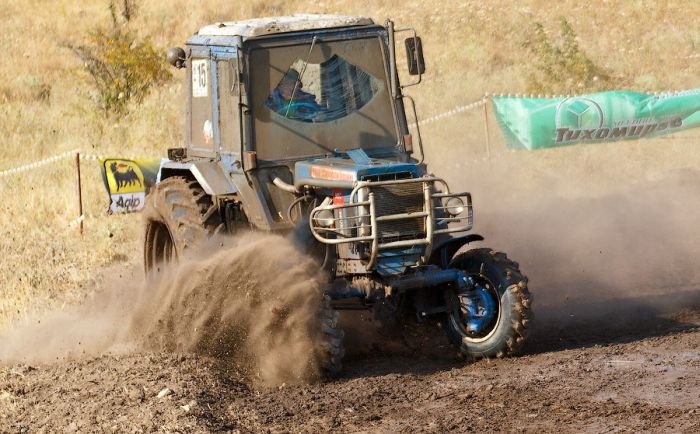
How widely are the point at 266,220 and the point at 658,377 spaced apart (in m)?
2.98

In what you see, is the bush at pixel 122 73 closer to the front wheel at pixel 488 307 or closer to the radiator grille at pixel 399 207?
the front wheel at pixel 488 307

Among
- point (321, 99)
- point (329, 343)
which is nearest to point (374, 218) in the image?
point (329, 343)

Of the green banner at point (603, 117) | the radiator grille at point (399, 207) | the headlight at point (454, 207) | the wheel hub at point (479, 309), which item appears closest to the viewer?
the radiator grille at point (399, 207)

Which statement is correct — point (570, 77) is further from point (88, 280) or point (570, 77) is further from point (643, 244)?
point (88, 280)

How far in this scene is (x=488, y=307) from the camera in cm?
817

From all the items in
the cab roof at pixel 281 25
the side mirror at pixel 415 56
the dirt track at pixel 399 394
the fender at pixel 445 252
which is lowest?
the dirt track at pixel 399 394

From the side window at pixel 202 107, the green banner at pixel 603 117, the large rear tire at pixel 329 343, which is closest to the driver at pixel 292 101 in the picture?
the side window at pixel 202 107

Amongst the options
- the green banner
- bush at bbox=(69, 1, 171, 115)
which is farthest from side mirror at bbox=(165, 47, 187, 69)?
bush at bbox=(69, 1, 171, 115)

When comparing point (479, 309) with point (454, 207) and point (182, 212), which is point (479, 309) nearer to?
point (454, 207)

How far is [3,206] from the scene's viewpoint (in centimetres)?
1564

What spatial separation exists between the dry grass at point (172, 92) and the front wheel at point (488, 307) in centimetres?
464

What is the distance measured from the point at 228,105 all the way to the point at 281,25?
0.72 meters

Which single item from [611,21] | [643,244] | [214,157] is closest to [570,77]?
[611,21]

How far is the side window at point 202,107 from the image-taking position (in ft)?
28.9
